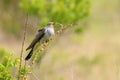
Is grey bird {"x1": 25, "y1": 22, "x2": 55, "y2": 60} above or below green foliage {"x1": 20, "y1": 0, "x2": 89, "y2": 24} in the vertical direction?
below

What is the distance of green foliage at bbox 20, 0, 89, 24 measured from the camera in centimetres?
1981

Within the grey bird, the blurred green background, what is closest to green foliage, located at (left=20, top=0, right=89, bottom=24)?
the blurred green background

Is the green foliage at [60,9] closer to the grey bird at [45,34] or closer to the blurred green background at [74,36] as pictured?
the blurred green background at [74,36]

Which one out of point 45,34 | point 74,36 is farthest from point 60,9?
point 45,34

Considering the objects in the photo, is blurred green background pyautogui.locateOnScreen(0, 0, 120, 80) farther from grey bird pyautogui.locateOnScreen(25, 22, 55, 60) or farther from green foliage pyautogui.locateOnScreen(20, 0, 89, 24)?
grey bird pyautogui.locateOnScreen(25, 22, 55, 60)

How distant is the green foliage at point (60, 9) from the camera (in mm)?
19812

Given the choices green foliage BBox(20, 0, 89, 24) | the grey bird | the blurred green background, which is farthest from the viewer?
the blurred green background

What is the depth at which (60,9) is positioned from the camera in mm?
19906

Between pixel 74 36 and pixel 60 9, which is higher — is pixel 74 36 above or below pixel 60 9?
above

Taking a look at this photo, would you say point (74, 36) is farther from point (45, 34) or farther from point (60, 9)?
point (45, 34)

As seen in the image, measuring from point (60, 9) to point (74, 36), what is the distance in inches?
285

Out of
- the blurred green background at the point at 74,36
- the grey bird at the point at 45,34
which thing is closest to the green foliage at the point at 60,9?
the blurred green background at the point at 74,36

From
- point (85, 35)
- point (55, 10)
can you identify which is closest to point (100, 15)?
point (85, 35)

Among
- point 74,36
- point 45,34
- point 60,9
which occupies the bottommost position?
point 45,34
